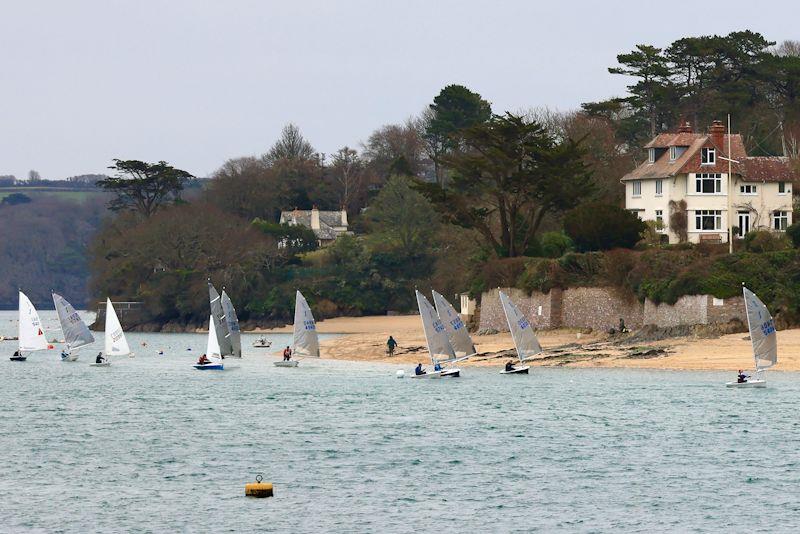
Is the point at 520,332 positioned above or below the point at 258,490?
above

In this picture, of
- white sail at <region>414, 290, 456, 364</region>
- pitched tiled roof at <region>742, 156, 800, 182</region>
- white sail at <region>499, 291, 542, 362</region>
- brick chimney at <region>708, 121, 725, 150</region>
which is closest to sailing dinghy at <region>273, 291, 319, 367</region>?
white sail at <region>414, 290, 456, 364</region>

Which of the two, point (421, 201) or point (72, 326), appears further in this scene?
point (421, 201)

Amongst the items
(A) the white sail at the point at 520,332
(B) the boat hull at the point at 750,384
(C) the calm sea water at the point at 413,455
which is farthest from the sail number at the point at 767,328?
(A) the white sail at the point at 520,332

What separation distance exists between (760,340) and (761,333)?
25 cm

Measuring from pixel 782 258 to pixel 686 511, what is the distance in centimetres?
4073

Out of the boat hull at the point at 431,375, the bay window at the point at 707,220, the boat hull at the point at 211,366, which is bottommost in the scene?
the boat hull at the point at 431,375

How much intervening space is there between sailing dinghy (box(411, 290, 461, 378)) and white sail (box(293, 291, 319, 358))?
A: 827 centimetres

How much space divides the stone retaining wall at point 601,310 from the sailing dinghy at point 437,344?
42.5ft

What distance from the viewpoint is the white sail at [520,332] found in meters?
62.5

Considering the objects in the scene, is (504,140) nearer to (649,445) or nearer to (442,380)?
(442,380)

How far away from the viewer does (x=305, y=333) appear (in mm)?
71438

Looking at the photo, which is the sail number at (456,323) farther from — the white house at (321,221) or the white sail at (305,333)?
the white house at (321,221)

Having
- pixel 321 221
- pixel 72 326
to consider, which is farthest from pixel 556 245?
pixel 321 221

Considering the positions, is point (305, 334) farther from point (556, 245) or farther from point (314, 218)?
point (314, 218)
